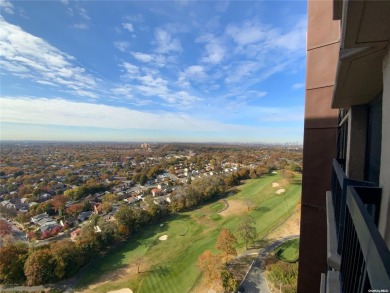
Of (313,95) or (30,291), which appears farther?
(30,291)

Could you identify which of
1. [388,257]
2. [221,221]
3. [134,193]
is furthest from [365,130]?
[134,193]

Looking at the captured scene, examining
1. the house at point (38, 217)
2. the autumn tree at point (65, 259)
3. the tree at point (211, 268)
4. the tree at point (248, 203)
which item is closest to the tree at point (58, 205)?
the house at point (38, 217)

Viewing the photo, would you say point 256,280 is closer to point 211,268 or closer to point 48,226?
point 211,268

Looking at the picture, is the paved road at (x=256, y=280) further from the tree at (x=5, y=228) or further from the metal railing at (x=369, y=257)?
the tree at (x=5, y=228)

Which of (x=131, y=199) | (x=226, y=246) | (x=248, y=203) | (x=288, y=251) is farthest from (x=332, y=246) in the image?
(x=131, y=199)

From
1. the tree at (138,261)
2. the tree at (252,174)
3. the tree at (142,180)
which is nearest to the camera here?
the tree at (138,261)

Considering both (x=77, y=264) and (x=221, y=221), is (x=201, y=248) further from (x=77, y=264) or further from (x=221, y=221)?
(x=77, y=264)
